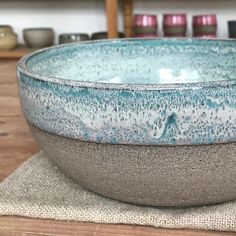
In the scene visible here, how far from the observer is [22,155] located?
0.58 meters

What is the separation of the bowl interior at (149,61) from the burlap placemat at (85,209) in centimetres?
15

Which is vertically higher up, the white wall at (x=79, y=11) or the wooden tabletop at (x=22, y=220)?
the white wall at (x=79, y=11)

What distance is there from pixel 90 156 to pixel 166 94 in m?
0.08

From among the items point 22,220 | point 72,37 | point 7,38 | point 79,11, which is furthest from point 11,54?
point 22,220

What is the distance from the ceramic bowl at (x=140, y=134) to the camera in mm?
355

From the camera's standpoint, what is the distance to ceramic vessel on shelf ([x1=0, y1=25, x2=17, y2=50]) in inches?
71.3

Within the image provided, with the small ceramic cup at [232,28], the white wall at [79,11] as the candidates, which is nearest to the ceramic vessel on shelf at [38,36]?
the white wall at [79,11]

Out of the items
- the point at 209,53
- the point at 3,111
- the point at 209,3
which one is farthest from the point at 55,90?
the point at 209,3

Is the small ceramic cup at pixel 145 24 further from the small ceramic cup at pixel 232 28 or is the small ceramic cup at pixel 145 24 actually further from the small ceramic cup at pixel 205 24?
the small ceramic cup at pixel 232 28

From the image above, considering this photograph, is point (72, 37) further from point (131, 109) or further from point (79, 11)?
point (131, 109)

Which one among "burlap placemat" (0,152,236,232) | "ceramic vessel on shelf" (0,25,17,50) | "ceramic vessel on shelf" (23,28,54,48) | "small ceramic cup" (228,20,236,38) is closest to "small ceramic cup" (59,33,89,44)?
"ceramic vessel on shelf" (23,28,54,48)

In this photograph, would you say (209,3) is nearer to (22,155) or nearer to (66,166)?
(22,155)

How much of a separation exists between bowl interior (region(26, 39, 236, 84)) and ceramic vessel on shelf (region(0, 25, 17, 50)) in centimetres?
125

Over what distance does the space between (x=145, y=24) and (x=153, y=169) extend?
136cm
